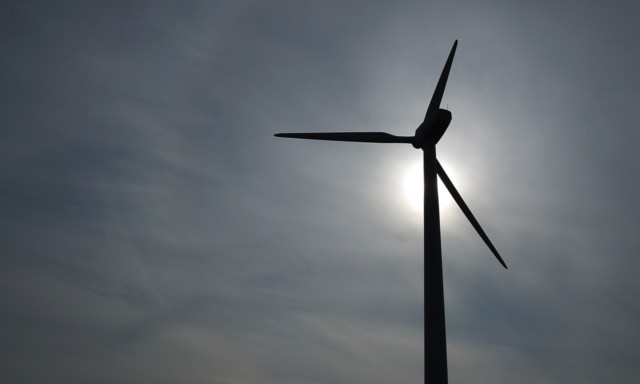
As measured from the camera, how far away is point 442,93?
45250 mm

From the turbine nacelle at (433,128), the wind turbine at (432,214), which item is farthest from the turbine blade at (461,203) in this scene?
the turbine nacelle at (433,128)

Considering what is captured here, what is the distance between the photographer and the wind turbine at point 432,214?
33156 millimetres

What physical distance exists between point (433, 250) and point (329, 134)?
1817cm

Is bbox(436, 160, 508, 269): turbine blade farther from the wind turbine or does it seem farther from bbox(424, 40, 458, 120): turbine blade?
bbox(424, 40, 458, 120): turbine blade

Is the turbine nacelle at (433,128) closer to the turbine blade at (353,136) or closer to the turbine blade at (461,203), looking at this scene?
the turbine blade at (353,136)

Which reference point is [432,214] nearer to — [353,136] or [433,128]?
[433,128]

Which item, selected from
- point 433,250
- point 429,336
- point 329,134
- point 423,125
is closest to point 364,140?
point 329,134

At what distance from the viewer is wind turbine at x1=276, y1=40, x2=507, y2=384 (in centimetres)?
3316

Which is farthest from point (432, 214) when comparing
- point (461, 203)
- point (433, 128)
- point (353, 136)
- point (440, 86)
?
point (440, 86)

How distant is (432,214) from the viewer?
3816cm

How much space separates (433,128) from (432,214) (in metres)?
8.34

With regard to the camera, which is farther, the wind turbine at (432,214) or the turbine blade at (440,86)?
the turbine blade at (440,86)

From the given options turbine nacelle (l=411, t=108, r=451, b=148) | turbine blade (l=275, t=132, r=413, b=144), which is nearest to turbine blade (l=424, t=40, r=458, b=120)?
turbine nacelle (l=411, t=108, r=451, b=148)

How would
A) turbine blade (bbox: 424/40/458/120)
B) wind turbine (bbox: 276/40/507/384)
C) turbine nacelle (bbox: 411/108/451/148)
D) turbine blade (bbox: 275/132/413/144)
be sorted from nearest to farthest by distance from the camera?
wind turbine (bbox: 276/40/507/384) → turbine nacelle (bbox: 411/108/451/148) → turbine blade (bbox: 424/40/458/120) → turbine blade (bbox: 275/132/413/144)
